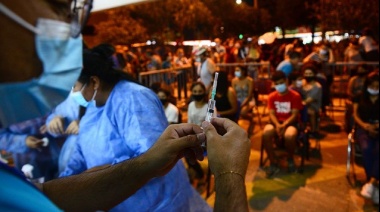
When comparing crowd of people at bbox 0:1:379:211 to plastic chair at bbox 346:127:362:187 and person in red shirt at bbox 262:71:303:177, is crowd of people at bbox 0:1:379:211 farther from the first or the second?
plastic chair at bbox 346:127:362:187

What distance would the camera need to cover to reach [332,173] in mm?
5660

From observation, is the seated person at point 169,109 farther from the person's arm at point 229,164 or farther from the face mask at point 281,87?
the person's arm at point 229,164

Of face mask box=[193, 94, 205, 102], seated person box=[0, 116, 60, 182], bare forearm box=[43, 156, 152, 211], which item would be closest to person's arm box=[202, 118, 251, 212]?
bare forearm box=[43, 156, 152, 211]

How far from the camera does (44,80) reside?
1.13 m

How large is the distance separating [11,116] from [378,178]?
182 inches

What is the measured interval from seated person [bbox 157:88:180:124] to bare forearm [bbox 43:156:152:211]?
3592mm

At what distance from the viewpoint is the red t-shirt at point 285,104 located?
5.94 meters

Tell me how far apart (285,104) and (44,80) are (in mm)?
5205

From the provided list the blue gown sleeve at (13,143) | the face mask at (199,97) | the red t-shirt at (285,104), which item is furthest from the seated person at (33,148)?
the red t-shirt at (285,104)

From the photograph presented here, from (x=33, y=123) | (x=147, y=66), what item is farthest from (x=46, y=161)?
(x=147, y=66)

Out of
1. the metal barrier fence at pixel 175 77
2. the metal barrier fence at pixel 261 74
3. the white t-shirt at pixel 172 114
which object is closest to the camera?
the white t-shirt at pixel 172 114

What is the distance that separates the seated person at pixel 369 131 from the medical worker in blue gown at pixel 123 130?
8.90 feet

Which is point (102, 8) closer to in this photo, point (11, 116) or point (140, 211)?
point (140, 211)

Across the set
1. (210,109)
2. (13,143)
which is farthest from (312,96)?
(210,109)
